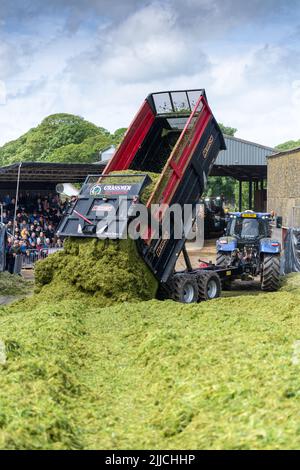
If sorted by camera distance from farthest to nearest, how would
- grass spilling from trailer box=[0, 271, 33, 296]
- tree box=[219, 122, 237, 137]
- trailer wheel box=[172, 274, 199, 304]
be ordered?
tree box=[219, 122, 237, 137]
grass spilling from trailer box=[0, 271, 33, 296]
trailer wheel box=[172, 274, 199, 304]

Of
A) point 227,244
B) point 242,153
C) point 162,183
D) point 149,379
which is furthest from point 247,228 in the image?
point 242,153

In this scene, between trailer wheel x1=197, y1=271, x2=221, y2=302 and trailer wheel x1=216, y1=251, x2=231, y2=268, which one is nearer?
trailer wheel x1=197, y1=271, x2=221, y2=302

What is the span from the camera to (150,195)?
1281 centimetres

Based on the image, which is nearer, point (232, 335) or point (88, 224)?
point (232, 335)

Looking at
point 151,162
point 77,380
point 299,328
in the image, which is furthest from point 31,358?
point 151,162

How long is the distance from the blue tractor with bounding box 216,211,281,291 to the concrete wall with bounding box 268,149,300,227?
13142 millimetres

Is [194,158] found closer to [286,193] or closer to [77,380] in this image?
[77,380]

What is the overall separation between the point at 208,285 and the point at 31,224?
15532mm

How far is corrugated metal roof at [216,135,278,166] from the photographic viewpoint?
134 ft

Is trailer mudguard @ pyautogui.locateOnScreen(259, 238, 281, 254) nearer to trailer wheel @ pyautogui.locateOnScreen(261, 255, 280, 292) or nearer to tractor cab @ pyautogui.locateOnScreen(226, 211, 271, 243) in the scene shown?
trailer wheel @ pyautogui.locateOnScreen(261, 255, 280, 292)

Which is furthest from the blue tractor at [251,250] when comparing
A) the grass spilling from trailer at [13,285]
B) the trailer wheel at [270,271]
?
the grass spilling from trailer at [13,285]

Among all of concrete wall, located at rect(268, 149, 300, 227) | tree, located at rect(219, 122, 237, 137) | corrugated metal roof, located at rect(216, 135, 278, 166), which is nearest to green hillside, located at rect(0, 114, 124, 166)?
tree, located at rect(219, 122, 237, 137)

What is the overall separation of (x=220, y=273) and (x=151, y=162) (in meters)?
3.31

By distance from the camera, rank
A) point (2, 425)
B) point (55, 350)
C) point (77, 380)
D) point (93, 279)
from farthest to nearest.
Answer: point (93, 279) → point (55, 350) → point (77, 380) → point (2, 425)
